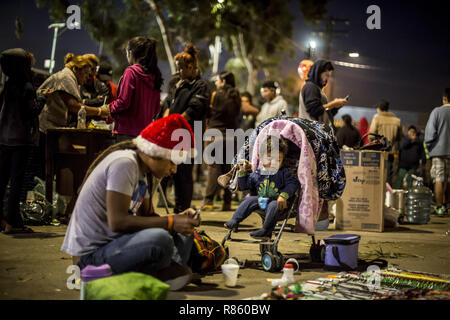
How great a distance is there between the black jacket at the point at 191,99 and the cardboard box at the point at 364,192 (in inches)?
92.5

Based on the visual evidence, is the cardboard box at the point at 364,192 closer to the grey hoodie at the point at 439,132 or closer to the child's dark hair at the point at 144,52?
the grey hoodie at the point at 439,132

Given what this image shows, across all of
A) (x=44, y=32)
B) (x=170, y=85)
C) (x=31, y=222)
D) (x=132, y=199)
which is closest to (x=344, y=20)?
(x=44, y=32)

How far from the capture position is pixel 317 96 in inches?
282

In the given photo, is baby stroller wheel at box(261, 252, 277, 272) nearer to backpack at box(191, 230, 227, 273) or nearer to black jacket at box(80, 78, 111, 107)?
backpack at box(191, 230, 227, 273)

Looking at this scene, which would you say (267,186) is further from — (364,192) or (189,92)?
(364,192)

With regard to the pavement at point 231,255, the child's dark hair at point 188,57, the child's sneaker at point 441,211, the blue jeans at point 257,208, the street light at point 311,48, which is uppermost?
the street light at point 311,48

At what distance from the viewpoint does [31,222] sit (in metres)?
7.08

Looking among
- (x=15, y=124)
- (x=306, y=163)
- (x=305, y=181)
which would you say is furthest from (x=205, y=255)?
(x=15, y=124)

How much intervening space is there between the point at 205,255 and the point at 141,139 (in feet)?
4.45

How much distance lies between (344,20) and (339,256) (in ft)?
104

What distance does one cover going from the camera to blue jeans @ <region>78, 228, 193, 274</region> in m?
3.54

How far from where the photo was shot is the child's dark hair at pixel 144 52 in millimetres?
5918

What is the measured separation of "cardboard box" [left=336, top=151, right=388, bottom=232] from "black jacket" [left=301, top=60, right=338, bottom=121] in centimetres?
116

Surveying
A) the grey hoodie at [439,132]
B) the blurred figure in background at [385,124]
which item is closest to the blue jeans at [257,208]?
the grey hoodie at [439,132]
